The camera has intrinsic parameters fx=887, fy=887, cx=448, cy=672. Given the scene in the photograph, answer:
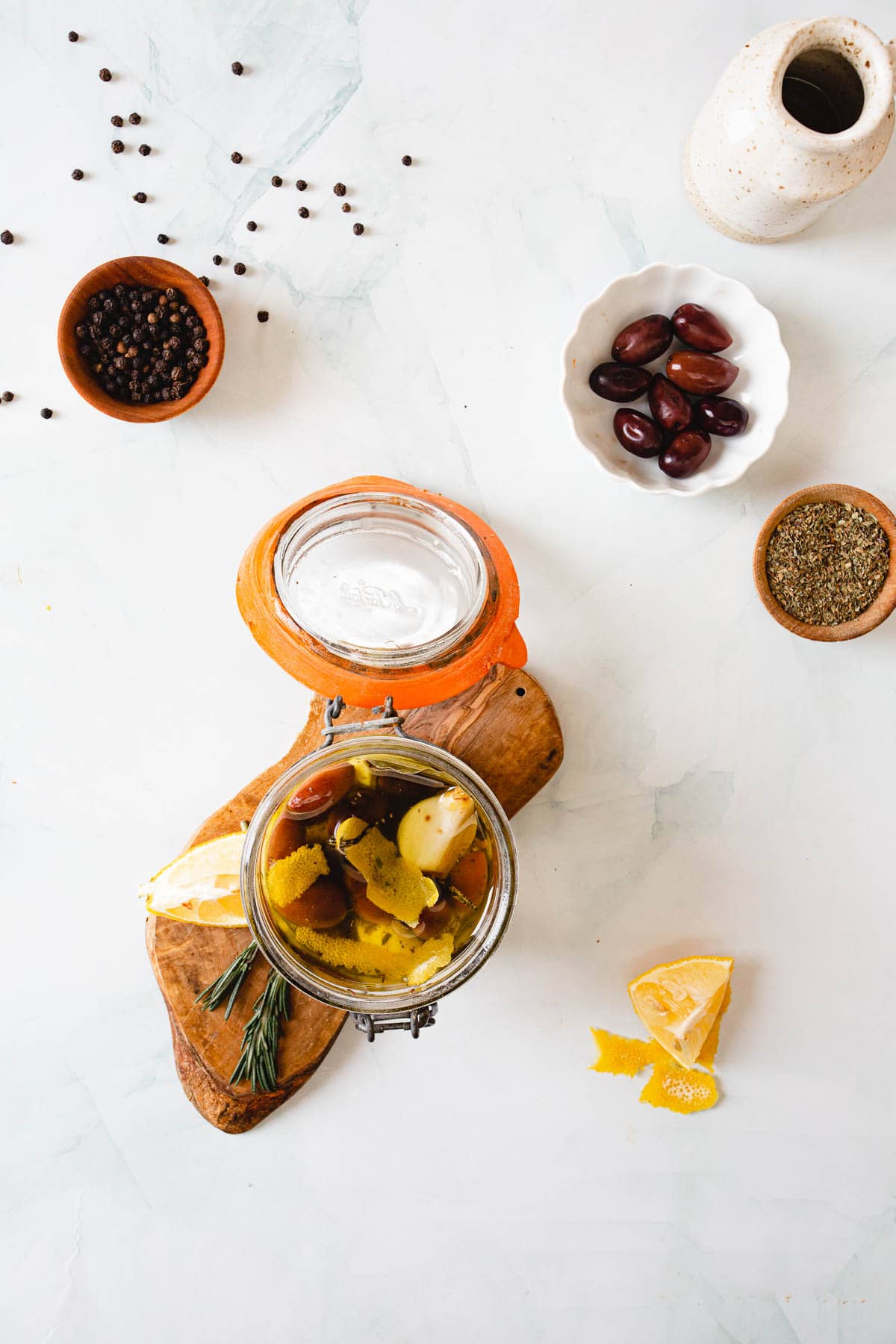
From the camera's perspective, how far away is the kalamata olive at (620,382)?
108 cm

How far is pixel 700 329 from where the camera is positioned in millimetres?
1072

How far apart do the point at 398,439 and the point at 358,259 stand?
239 millimetres

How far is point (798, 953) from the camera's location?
121cm

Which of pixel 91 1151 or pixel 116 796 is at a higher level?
pixel 116 796

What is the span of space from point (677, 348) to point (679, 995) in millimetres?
830

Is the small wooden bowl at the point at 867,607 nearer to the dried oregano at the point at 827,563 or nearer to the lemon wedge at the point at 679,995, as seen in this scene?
the dried oregano at the point at 827,563

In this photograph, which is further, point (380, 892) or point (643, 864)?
point (643, 864)

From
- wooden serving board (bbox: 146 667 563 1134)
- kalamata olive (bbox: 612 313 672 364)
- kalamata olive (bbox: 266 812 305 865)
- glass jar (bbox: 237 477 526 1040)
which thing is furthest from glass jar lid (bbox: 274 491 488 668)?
kalamata olive (bbox: 612 313 672 364)

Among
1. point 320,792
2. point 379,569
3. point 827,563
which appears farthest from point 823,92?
point 320,792

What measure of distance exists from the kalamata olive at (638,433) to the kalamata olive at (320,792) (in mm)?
538

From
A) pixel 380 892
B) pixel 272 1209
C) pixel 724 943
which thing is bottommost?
pixel 272 1209

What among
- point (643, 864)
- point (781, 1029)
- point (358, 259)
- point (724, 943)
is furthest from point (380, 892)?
point (358, 259)

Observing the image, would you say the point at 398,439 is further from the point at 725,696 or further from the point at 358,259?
the point at 725,696

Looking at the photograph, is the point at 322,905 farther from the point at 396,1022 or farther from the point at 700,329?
the point at 700,329
